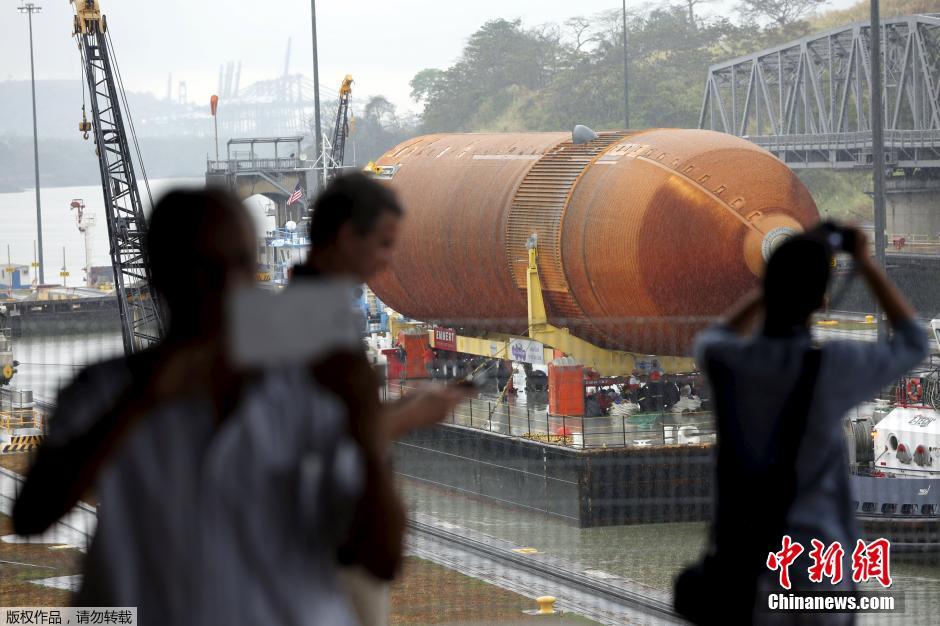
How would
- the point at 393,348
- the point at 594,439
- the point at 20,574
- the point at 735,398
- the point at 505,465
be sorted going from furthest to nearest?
the point at 393,348 → the point at 594,439 → the point at 505,465 → the point at 20,574 → the point at 735,398

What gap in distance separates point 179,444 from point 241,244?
1.36ft

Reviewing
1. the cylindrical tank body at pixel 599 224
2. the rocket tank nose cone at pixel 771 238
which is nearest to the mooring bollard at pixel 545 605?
the cylindrical tank body at pixel 599 224

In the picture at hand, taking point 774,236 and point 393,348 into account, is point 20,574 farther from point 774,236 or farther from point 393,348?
point 393,348

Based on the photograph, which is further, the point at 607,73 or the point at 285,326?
the point at 607,73

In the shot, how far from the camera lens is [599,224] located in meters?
20.8

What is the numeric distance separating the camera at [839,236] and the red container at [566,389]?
640 inches

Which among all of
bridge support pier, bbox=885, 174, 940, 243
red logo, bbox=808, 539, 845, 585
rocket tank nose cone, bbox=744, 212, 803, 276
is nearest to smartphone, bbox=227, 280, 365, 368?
red logo, bbox=808, 539, 845, 585

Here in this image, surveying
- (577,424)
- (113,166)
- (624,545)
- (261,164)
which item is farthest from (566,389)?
(261,164)

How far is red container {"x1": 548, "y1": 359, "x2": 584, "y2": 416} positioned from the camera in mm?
20516

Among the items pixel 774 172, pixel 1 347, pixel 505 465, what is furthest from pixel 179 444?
pixel 1 347

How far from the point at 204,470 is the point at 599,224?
1817cm

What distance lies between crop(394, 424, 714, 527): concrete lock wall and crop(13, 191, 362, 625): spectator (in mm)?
5435

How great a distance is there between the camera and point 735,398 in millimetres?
4008

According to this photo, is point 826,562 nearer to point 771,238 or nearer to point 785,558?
point 785,558
